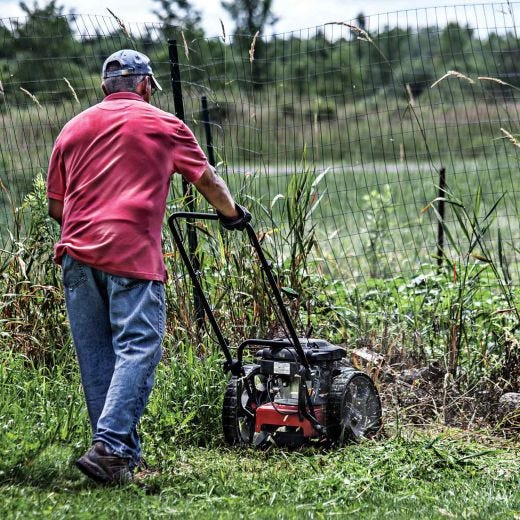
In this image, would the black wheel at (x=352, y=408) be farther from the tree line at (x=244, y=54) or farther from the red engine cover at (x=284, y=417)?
the tree line at (x=244, y=54)

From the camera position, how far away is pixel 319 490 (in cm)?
479

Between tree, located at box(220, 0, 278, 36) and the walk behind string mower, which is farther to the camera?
tree, located at box(220, 0, 278, 36)

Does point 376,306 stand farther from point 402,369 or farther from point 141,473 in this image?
point 141,473

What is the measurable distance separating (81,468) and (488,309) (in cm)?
365

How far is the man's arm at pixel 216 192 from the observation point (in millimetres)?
4891

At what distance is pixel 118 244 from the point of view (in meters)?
4.67

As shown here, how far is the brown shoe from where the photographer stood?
4566 millimetres

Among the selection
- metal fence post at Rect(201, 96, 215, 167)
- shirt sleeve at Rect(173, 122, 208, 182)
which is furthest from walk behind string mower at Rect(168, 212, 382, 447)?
metal fence post at Rect(201, 96, 215, 167)

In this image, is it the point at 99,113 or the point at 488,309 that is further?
the point at 488,309

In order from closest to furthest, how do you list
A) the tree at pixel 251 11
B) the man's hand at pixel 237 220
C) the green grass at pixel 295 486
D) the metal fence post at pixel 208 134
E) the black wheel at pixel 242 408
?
the green grass at pixel 295 486 < the man's hand at pixel 237 220 < the black wheel at pixel 242 408 < the metal fence post at pixel 208 134 < the tree at pixel 251 11

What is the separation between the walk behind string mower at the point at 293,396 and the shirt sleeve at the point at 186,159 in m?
0.67

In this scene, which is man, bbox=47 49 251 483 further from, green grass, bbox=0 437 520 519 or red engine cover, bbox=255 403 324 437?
red engine cover, bbox=255 403 324 437

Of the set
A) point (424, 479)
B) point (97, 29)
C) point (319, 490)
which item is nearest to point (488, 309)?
point (424, 479)

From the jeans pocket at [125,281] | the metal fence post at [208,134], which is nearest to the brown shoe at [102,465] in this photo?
the jeans pocket at [125,281]
